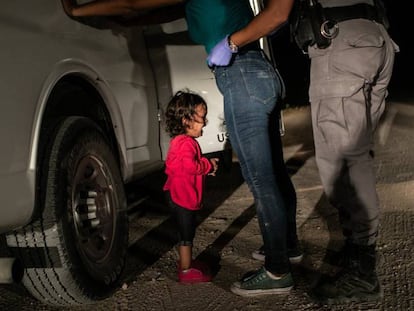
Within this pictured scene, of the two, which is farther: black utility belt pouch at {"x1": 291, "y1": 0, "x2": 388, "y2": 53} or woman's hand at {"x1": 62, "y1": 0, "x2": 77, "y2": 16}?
woman's hand at {"x1": 62, "y1": 0, "x2": 77, "y2": 16}

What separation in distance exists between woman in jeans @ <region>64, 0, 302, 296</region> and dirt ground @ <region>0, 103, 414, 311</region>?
0.65ft

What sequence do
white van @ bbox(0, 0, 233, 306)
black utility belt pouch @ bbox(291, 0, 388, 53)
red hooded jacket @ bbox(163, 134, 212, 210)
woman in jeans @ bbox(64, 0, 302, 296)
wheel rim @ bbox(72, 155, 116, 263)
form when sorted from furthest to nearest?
red hooded jacket @ bbox(163, 134, 212, 210) → wheel rim @ bbox(72, 155, 116, 263) → woman in jeans @ bbox(64, 0, 302, 296) → black utility belt pouch @ bbox(291, 0, 388, 53) → white van @ bbox(0, 0, 233, 306)

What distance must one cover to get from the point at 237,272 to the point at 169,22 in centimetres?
173

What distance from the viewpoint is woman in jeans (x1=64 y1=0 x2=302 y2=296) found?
275 centimetres

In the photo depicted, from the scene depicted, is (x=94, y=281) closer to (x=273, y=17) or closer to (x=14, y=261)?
(x=14, y=261)

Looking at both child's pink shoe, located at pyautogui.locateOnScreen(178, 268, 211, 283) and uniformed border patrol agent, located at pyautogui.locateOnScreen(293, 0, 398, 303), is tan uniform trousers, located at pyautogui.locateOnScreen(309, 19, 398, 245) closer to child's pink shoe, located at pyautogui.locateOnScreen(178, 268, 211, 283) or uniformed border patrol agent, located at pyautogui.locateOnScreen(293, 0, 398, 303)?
uniformed border patrol agent, located at pyautogui.locateOnScreen(293, 0, 398, 303)

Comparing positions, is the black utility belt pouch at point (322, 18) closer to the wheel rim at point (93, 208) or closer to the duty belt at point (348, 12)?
the duty belt at point (348, 12)

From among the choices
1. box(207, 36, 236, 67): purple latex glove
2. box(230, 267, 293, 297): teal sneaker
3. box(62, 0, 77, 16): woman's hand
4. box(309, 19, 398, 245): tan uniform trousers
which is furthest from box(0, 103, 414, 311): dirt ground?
box(62, 0, 77, 16): woman's hand

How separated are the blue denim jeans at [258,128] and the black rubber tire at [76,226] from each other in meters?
0.79

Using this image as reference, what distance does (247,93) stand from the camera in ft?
9.03

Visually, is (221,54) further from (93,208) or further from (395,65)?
(395,65)

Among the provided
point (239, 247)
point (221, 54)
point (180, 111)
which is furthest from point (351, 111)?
point (239, 247)

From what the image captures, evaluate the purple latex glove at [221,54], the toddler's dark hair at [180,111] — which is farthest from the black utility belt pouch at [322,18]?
the toddler's dark hair at [180,111]

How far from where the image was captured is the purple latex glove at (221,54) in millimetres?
2646
